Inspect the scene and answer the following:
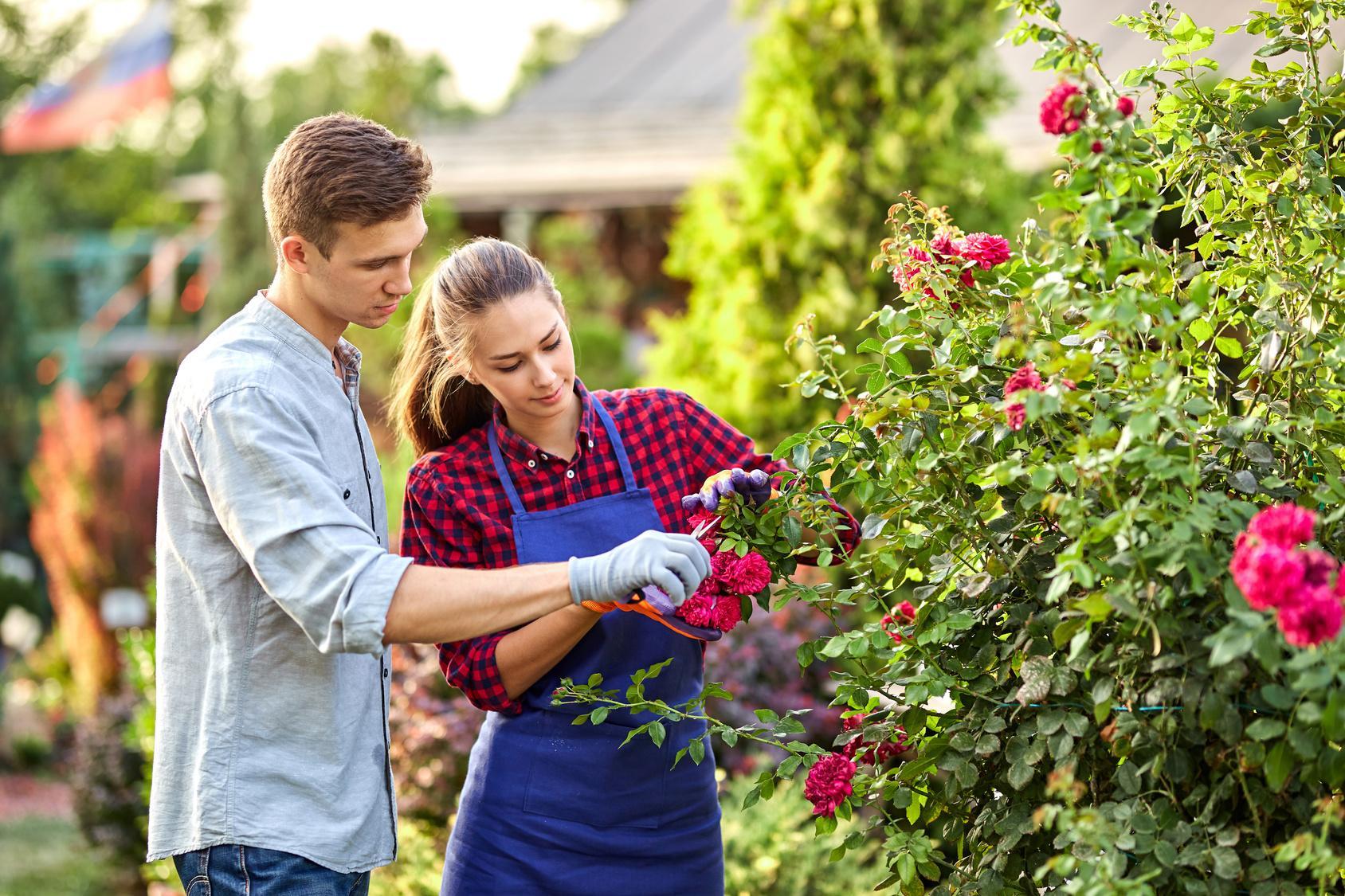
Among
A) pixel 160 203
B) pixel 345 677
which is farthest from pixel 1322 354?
pixel 160 203

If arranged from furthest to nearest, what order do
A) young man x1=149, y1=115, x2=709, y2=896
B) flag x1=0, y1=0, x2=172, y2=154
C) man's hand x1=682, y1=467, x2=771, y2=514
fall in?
flag x1=0, y1=0, x2=172, y2=154
man's hand x1=682, y1=467, x2=771, y2=514
young man x1=149, y1=115, x2=709, y2=896

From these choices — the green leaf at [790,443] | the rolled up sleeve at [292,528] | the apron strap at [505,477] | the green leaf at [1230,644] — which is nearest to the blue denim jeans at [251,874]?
the rolled up sleeve at [292,528]

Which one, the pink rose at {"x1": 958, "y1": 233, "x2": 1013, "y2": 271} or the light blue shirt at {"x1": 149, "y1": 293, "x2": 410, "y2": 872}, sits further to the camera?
the pink rose at {"x1": 958, "y1": 233, "x2": 1013, "y2": 271}

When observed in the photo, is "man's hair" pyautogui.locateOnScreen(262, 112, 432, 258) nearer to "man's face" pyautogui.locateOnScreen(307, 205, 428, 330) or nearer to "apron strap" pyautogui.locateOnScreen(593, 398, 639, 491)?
"man's face" pyautogui.locateOnScreen(307, 205, 428, 330)

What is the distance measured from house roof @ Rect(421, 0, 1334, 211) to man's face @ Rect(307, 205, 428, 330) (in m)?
7.29

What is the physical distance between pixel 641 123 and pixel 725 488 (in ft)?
29.9

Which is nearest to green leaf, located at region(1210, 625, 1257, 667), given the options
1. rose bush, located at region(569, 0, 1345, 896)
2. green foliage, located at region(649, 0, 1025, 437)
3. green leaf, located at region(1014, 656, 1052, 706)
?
rose bush, located at region(569, 0, 1345, 896)

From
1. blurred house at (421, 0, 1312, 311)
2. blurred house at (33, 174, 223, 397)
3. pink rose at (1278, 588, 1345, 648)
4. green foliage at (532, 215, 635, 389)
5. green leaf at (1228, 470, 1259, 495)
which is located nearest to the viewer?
pink rose at (1278, 588, 1345, 648)

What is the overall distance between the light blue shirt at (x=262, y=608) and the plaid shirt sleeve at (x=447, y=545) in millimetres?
164

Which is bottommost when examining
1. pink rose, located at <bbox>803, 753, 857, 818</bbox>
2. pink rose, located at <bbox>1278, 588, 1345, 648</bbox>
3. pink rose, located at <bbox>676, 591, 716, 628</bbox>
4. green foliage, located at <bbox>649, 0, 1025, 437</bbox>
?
pink rose, located at <bbox>803, 753, 857, 818</bbox>

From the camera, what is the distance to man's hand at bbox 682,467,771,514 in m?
2.01

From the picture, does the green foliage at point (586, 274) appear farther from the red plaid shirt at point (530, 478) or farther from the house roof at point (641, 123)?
the red plaid shirt at point (530, 478)

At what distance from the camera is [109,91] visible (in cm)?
1677

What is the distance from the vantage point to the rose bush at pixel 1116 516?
1.45 meters
